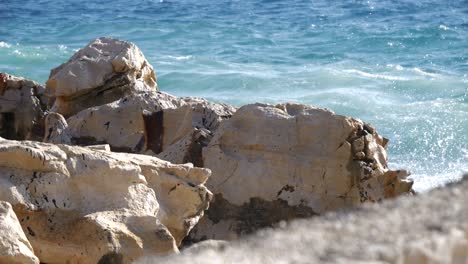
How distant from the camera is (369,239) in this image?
0.83m

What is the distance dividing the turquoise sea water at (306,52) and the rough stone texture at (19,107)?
4421 mm

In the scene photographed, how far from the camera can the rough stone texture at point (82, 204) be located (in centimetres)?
404

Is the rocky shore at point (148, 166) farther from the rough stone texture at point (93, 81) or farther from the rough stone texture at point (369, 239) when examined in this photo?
the rough stone texture at point (369, 239)

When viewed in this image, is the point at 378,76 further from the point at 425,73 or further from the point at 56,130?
Result: the point at 56,130

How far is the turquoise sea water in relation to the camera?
45.3 ft

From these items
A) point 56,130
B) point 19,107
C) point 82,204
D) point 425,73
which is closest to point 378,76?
point 425,73

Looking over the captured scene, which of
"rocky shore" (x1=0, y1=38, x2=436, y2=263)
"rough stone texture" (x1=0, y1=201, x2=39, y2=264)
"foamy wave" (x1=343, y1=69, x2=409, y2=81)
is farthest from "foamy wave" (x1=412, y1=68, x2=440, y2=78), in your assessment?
"rough stone texture" (x1=0, y1=201, x2=39, y2=264)

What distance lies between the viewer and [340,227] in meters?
0.85

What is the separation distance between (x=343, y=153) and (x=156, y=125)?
1261 millimetres

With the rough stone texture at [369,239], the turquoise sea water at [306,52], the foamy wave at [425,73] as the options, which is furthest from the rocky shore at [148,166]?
the foamy wave at [425,73]

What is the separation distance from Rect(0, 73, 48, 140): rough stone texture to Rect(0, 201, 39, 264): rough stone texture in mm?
3582

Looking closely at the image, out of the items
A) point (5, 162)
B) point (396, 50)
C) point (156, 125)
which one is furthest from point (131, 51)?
point (396, 50)

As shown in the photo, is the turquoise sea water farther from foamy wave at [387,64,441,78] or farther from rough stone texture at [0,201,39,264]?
rough stone texture at [0,201,39,264]

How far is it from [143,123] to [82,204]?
2.00m
